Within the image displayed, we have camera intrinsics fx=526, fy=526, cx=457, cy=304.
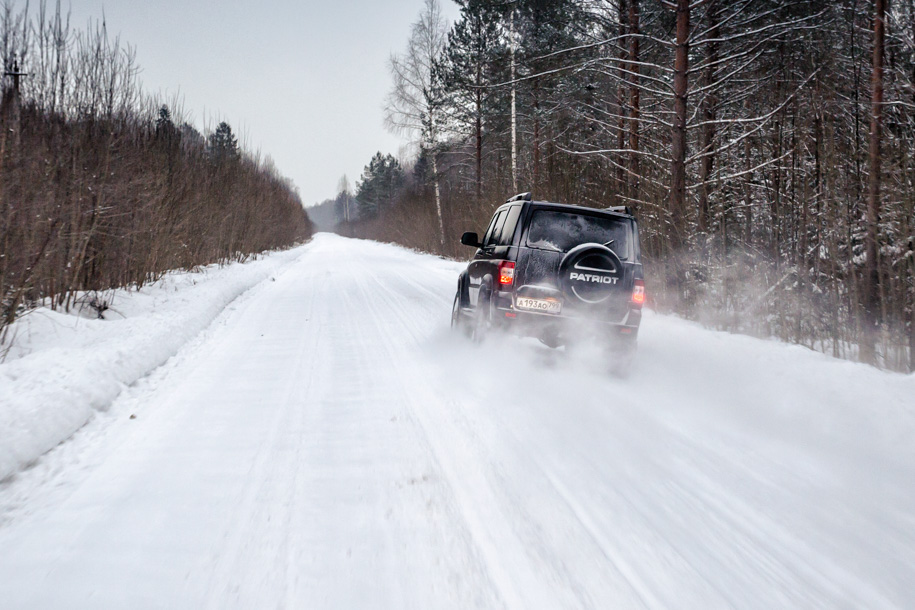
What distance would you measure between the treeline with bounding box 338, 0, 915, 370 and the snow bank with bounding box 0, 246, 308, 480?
7.11 m

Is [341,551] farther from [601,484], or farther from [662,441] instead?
[662,441]

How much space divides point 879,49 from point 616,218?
4.00 meters

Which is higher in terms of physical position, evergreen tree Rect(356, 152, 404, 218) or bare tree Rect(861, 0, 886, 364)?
evergreen tree Rect(356, 152, 404, 218)

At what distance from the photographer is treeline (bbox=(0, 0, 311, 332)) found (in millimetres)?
6023

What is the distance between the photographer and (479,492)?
3244 millimetres

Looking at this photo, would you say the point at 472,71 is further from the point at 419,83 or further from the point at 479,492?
the point at 479,492

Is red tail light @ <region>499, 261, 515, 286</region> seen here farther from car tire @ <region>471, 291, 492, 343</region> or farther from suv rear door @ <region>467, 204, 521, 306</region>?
car tire @ <region>471, 291, 492, 343</region>

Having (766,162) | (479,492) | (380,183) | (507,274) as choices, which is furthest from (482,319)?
(380,183)

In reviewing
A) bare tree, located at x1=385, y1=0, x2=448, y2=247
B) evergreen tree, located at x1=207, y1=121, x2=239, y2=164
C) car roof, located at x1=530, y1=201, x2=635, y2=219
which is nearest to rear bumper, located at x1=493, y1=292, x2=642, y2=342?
car roof, located at x1=530, y1=201, x2=635, y2=219

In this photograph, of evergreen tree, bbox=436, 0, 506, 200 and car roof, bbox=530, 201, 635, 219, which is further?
evergreen tree, bbox=436, 0, 506, 200

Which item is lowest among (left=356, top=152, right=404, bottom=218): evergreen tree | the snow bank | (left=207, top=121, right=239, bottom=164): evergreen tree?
the snow bank

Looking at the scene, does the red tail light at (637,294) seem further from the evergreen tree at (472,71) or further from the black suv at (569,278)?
the evergreen tree at (472,71)

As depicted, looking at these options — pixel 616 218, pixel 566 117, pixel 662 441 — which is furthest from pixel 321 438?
pixel 566 117

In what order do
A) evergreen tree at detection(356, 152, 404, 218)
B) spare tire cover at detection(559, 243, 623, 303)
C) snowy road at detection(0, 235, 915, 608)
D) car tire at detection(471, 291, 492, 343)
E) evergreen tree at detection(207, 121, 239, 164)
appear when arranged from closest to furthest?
snowy road at detection(0, 235, 915, 608) < spare tire cover at detection(559, 243, 623, 303) < car tire at detection(471, 291, 492, 343) < evergreen tree at detection(207, 121, 239, 164) < evergreen tree at detection(356, 152, 404, 218)
